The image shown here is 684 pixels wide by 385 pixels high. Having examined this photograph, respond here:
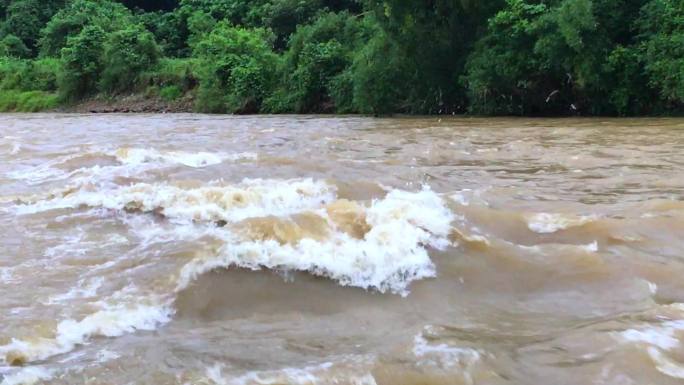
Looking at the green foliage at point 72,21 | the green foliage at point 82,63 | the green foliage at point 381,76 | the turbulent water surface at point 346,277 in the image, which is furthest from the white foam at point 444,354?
the green foliage at point 72,21

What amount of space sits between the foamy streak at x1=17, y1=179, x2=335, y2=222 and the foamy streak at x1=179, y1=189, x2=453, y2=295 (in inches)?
32.7

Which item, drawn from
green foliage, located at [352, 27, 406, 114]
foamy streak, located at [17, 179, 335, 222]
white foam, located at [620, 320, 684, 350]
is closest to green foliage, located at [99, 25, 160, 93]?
green foliage, located at [352, 27, 406, 114]

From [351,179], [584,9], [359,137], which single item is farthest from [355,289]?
[584,9]

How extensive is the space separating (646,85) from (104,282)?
47.6 ft

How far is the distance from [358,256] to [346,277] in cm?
20

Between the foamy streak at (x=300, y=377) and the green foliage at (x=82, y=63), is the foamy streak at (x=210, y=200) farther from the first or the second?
the green foliage at (x=82, y=63)

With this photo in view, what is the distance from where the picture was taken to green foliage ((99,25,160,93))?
3008 cm

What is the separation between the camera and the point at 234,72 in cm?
2491

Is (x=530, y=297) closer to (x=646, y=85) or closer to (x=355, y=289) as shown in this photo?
(x=355, y=289)

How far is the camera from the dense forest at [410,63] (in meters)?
15.0

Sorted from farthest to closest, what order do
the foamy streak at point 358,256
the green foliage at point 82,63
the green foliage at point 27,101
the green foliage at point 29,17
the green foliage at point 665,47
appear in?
the green foliage at point 29,17, the green foliage at point 27,101, the green foliage at point 82,63, the green foliage at point 665,47, the foamy streak at point 358,256

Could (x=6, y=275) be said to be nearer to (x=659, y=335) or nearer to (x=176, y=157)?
(x=659, y=335)

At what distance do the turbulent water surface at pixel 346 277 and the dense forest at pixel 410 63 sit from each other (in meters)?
8.93

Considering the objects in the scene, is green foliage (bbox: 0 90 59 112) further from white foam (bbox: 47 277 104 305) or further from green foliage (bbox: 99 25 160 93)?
white foam (bbox: 47 277 104 305)
